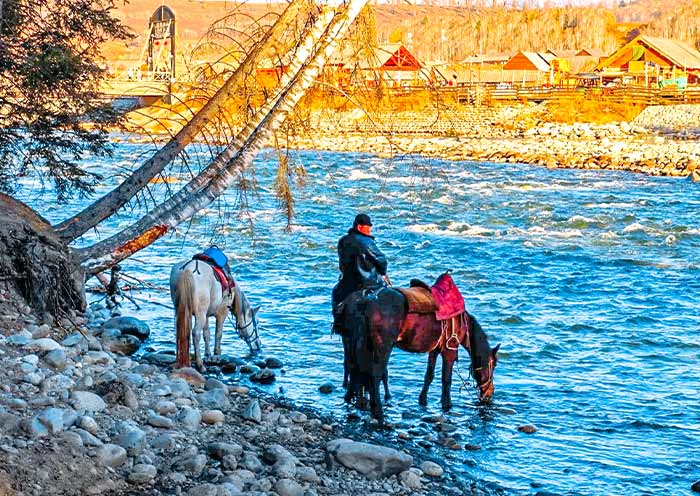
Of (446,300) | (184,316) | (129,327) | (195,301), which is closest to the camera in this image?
(446,300)

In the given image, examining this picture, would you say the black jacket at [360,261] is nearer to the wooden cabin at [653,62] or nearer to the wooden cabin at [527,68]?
the wooden cabin at [653,62]

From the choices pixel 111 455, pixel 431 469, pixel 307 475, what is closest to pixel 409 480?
pixel 431 469

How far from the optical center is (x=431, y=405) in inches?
412

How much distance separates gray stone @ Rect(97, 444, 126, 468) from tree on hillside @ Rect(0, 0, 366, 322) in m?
3.68

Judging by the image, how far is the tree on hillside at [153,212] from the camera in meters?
9.80

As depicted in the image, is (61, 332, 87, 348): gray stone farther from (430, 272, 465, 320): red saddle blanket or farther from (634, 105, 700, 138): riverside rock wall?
(634, 105, 700, 138): riverside rock wall

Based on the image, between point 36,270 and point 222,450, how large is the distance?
3791mm

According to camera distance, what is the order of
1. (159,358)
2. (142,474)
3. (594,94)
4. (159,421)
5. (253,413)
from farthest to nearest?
(594,94), (159,358), (253,413), (159,421), (142,474)

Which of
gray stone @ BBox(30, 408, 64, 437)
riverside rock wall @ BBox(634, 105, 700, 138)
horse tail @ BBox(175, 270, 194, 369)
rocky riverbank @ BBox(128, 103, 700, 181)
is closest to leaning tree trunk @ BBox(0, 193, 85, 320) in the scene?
horse tail @ BBox(175, 270, 194, 369)

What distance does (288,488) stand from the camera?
261 inches

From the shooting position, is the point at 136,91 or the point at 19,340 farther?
the point at 136,91

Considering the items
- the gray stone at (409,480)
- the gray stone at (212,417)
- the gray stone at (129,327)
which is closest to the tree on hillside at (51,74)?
the gray stone at (129,327)

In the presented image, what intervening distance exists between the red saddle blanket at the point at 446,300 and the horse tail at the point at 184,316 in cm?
271

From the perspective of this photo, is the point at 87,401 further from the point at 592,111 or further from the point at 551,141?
the point at 592,111
